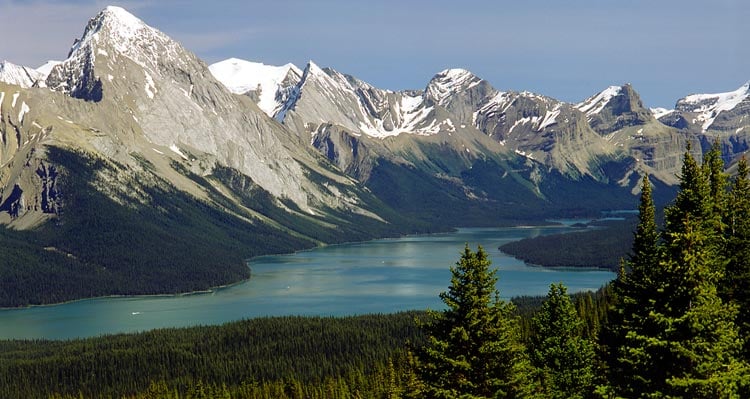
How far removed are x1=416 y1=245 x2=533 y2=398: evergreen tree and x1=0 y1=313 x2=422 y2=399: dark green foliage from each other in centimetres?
10302

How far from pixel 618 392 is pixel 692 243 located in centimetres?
609

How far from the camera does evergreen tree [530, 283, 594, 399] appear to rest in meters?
54.3

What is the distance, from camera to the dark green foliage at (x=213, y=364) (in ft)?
502

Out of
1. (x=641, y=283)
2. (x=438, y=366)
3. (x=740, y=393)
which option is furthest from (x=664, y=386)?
(x=438, y=366)

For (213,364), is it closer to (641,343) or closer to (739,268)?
(739,268)

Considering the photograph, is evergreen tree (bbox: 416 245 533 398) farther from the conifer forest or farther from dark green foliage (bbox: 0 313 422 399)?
dark green foliage (bbox: 0 313 422 399)

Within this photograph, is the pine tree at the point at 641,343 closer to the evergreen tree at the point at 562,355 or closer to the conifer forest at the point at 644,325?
the conifer forest at the point at 644,325

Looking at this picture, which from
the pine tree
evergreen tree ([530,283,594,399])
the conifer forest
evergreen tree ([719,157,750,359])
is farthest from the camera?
evergreen tree ([530,283,594,399])

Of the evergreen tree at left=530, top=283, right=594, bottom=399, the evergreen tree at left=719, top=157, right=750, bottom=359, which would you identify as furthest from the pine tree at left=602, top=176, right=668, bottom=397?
the evergreen tree at left=530, top=283, right=594, bottom=399

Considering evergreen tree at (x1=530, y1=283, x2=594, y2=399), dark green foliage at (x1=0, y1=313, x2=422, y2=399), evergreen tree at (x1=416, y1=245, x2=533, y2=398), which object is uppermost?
evergreen tree at (x1=416, y1=245, x2=533, y2=398)

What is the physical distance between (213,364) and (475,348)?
486 feet

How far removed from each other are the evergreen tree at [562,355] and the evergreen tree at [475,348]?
20.9m

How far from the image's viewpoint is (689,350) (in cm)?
2786

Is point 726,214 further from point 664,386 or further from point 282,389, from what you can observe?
point 282,389
